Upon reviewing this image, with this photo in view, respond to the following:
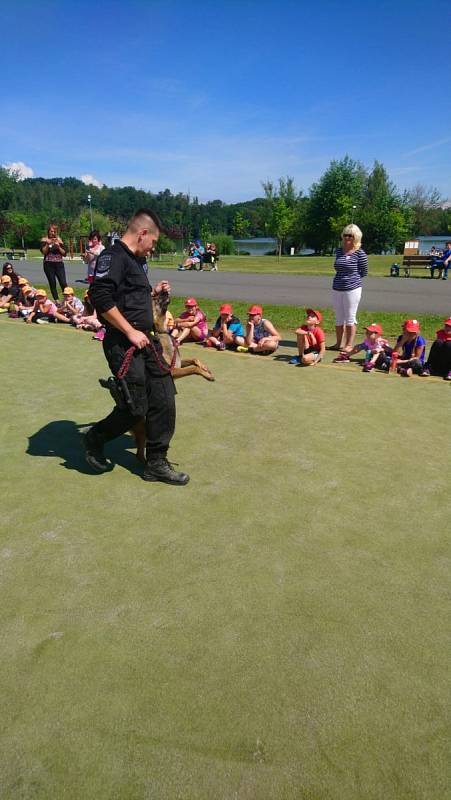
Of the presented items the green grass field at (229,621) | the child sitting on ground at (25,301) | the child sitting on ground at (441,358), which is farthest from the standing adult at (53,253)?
the child sitting on ground at (441,358)

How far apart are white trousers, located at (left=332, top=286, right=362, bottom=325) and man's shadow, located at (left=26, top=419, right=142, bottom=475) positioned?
4.75 metres

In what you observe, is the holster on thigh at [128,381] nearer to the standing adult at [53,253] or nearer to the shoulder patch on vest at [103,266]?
the shoulder patch on vest at [103,266]

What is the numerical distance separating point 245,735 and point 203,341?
26.9 feet

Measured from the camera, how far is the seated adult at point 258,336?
8.91 meters

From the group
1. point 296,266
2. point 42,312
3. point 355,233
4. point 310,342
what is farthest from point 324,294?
point 296,266

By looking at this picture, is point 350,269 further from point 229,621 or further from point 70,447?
point 229,621

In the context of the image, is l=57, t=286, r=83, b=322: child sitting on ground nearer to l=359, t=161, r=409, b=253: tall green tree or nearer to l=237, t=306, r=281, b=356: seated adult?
l=237, t=306, r=281, b=356: seated adult

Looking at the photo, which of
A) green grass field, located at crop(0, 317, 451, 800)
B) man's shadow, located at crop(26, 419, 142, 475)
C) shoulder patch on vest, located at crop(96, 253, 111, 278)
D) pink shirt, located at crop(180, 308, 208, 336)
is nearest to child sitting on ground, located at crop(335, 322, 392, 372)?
green grass field, located at crop(0, 317, 451, 800)

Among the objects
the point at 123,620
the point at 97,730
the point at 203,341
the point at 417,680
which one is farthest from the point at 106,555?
the point at 203,341

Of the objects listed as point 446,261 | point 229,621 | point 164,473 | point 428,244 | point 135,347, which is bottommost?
point 229,621

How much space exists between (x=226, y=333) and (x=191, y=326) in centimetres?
76

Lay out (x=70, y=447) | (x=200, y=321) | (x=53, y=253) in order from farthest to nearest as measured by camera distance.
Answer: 1. (x=53, y=253)
2. (x=200, y=321)
3. (x=70, y=447)

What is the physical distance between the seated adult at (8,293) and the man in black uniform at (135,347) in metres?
11.0

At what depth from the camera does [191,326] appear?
973 cm
